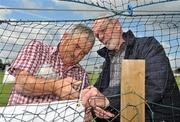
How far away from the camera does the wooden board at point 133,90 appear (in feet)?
11.4

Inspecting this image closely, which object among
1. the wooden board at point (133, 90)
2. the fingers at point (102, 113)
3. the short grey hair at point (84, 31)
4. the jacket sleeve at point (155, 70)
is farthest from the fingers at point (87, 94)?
the short grey hair at point (84, 31)

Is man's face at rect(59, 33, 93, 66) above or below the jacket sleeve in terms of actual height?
above

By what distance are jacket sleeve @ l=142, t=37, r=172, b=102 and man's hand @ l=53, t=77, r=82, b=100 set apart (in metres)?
0.61

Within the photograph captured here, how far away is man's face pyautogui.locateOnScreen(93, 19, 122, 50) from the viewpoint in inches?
187

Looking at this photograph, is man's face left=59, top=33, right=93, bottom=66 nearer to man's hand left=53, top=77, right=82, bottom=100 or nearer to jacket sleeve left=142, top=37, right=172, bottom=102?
man's hand left=53, top=77, right=82, bottom=100

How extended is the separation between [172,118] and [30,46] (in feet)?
4.61

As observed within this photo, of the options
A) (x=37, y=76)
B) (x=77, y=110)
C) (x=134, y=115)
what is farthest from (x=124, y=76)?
(x=37, y=76)

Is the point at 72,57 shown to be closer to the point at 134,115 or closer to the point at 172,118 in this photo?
the point at 172,118

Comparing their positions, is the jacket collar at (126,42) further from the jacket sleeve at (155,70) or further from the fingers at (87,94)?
the fingers at (87,94)

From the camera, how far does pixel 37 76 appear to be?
4648 millimetres

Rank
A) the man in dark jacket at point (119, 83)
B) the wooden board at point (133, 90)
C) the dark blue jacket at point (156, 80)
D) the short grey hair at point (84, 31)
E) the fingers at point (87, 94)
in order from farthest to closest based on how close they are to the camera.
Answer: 1. the short grey hair at point (84, 31)
2. the dark blue jacket at point (156, 80)
3. the man in dark jacket at point (119, 83)
4. the fingers at point (87, 94)
5. the wooden board at point (133, 90)

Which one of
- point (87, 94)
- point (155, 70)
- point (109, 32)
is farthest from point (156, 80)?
point (109, 32)

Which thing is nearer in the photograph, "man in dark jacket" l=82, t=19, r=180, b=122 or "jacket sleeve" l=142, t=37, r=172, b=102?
"man in dark jacket" l=82, t=19, r=180, b=122

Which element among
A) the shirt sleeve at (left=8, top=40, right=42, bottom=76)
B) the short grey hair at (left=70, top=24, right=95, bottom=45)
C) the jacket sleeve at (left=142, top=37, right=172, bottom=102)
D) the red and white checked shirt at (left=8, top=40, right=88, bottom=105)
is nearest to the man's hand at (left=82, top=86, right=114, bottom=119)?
the jacket sleeve at (left=142, top=37, right=172, bottom=102)
